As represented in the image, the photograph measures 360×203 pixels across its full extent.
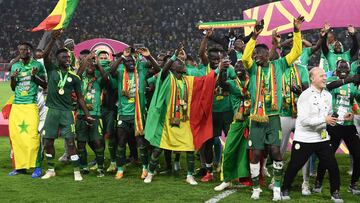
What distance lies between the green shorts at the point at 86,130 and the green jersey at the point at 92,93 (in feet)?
0.46

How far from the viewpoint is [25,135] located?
8484mm

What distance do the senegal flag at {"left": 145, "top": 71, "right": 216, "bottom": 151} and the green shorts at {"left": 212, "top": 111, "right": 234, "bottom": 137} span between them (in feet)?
1.20

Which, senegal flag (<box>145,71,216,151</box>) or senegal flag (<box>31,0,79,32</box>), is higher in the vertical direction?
senegal flag (<box>31,0,79,32</box>)

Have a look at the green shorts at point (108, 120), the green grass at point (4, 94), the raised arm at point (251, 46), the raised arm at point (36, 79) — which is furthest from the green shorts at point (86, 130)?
the green grass at point (4, 94)

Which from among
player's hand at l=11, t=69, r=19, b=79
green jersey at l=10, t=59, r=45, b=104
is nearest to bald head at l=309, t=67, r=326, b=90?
green jersey at l=10, t=59, r=45, b=104

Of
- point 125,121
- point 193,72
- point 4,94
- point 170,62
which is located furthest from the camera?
point 4,94

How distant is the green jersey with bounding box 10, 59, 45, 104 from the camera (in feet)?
27.7

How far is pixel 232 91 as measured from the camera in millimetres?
7426

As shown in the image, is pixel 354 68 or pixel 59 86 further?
pixel 354 68

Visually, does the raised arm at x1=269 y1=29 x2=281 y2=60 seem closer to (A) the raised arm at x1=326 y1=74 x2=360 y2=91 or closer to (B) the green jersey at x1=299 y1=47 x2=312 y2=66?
(A) the raised arm at x1=326 y1=74 x2=360 y2=91

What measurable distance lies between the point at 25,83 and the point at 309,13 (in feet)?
29.2

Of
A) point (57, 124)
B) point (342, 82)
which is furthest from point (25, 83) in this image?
point (342, 82)

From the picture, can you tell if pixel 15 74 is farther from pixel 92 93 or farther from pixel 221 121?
pixel 221 121

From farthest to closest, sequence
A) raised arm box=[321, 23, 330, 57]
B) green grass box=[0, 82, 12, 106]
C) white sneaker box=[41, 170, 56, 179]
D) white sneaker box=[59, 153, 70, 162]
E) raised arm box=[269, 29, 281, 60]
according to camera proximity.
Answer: green grass box=[0, 82, 12, 106], white sneaker box=[59, 153, 70, 162], white sneaker box=[41, 170, 56, 179], raised arm box=[321, 23, 330, 57], raised arm box=[269, 29, 281, 60]
